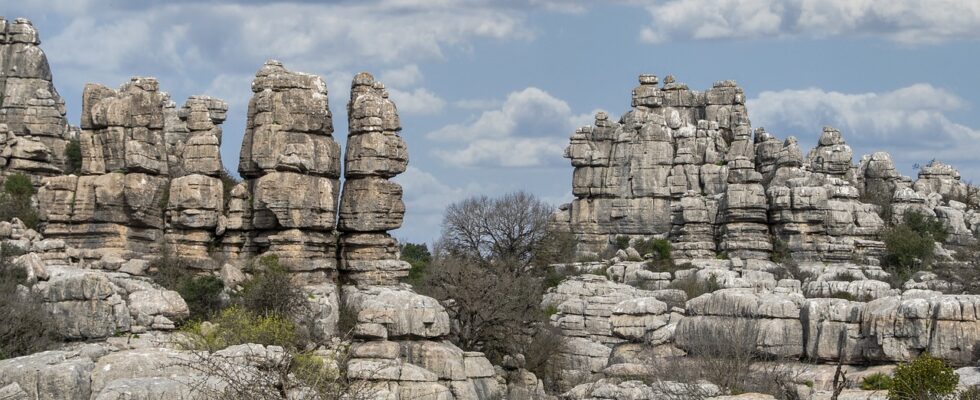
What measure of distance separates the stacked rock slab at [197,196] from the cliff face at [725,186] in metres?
25.9

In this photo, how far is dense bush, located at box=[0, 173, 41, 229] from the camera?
Answer: 58716mm

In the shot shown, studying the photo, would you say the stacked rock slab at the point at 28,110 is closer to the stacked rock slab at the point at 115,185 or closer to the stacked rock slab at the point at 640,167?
the stacked rock slab at the point at 115,185

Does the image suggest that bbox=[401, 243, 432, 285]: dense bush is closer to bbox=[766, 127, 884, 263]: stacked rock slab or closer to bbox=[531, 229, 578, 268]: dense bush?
bbox=[531, 229, 578, 268]: dense bush

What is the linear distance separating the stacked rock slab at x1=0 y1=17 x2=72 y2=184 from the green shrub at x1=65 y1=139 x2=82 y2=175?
240 mm

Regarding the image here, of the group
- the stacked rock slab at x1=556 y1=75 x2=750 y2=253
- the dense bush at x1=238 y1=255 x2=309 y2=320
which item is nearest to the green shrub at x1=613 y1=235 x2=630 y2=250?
the stacked rock slab at x1=556 y1=75 x2=750 y2=253

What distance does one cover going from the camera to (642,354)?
155ft

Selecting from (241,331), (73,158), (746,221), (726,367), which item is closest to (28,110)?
(73,158)

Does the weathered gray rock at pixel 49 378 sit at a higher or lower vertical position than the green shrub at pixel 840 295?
lower

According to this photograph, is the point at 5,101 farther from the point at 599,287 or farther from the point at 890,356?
the point at 890,356

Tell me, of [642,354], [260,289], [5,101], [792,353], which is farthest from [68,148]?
[792,353]

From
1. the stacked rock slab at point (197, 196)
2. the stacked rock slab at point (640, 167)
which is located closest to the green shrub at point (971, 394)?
the stacked rock slab at point (197, 196)

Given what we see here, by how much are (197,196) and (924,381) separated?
28.3 metres

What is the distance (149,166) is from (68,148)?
310 inches

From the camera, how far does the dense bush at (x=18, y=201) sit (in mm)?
58716
